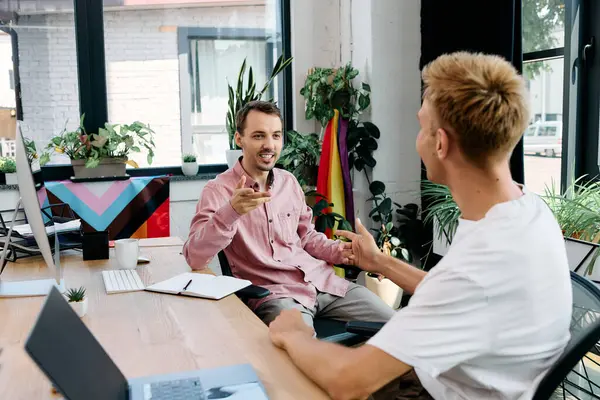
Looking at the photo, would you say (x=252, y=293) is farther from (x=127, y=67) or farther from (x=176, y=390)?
(x=127, y=67)

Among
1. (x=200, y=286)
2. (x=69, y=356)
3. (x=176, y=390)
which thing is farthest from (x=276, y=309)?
(x=69, y=356)

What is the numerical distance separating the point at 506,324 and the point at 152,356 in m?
0.74

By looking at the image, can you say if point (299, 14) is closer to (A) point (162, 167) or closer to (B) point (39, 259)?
(A) point (162, 167)

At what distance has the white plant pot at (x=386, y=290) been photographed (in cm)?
367

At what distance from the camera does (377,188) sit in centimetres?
385

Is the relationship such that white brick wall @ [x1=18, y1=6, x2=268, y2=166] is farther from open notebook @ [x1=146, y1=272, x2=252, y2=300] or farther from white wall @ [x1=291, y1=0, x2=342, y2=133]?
open notebook @ [x1=146, y1=272, x2=252, y2=300]

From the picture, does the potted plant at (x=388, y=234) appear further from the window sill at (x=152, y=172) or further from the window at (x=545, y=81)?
the window sill at (x=152, y=172)

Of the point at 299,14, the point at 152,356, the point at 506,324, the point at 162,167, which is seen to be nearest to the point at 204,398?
the point at 152,356

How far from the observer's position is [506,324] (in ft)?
3.31

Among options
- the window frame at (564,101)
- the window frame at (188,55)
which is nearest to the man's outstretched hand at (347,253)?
the window frame at (564,101)

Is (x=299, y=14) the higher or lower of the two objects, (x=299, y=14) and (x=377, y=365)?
the higher

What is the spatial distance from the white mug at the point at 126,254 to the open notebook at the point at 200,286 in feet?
0.84

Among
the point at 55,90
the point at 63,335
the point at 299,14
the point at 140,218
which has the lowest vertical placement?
the point at 140,218

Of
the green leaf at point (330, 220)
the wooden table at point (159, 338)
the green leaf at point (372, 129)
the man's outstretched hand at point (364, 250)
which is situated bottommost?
the green leaf at point (330, 220)
